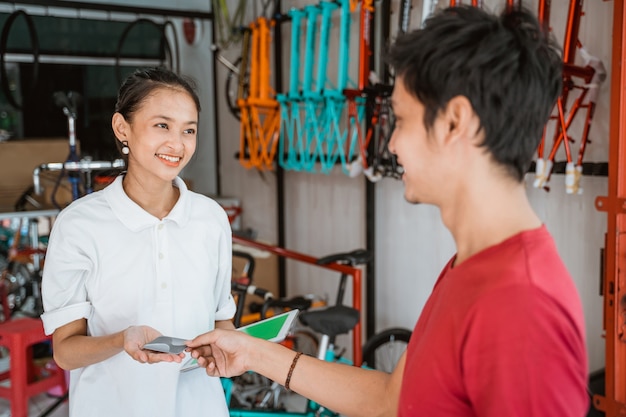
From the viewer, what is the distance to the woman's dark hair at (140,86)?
145cm

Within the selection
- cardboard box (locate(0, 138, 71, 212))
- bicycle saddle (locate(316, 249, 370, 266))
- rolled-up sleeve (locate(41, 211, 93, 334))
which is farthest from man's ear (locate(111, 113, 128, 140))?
cardboard box (locate(0, 138, 71, 212))

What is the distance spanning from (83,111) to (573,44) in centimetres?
463

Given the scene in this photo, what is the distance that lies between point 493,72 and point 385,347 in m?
2.66

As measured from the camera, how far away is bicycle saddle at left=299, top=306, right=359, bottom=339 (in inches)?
97.3

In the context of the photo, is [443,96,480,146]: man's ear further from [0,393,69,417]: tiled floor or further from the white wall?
[0,393,69,417]: tiled floor

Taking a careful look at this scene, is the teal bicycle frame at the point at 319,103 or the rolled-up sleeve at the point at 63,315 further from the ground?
the teal bicycle frame at the point at 319,103

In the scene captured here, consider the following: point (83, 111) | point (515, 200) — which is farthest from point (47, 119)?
point (515, 200)

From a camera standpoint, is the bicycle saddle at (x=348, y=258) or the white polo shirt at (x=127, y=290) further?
the bicycle saddle at (x=348, y=258)

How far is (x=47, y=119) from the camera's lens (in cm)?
557

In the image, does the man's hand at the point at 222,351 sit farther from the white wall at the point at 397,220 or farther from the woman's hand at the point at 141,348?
the white wall at the point at 397,220

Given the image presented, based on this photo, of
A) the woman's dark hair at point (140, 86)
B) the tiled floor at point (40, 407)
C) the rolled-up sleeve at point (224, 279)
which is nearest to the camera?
the woman's dark hair at point (140, 86)

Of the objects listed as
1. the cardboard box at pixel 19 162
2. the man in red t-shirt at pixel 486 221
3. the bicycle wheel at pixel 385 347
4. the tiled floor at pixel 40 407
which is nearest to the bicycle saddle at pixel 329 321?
the bicycle wheel at pixel 385 347

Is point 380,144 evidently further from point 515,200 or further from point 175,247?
point 515,200

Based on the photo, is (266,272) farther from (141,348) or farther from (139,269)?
(141,348)
